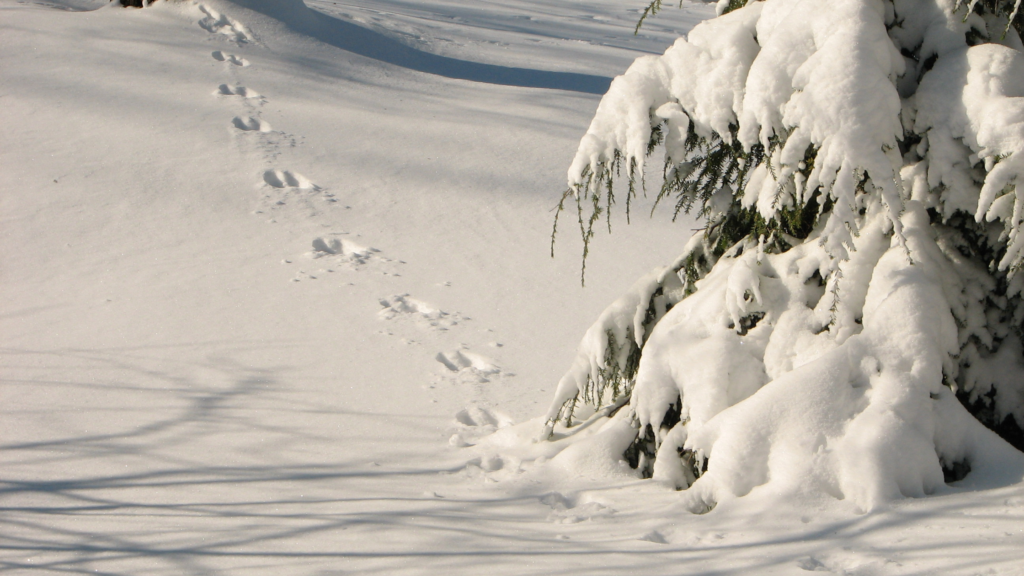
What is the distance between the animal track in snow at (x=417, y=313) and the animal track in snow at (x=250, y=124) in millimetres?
2988

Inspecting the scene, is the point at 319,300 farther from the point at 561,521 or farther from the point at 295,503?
the point at 561,521

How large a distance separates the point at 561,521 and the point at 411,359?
1.68m

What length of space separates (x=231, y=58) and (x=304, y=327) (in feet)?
17.1

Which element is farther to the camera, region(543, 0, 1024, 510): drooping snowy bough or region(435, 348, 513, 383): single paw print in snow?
region(435, 348, 513, 383): single paw print in snow

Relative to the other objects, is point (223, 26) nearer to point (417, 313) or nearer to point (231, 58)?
point (231, 58)

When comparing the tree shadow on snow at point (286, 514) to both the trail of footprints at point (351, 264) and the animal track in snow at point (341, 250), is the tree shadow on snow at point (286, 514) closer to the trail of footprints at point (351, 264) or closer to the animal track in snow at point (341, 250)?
the trail of footprints at point (351, 264)

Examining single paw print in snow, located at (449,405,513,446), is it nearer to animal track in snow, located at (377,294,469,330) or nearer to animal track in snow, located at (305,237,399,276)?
animal track in snow, located at (377,294,469,330)

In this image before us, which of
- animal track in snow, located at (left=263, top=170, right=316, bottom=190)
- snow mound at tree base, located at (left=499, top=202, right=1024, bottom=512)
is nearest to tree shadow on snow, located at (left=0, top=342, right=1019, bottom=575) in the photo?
snow mound at tree base, located at (left=499, top=202, right=1024, bottom=512)

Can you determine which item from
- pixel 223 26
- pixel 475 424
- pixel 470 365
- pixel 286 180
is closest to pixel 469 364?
pixel 470 365

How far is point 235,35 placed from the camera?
28.6ft

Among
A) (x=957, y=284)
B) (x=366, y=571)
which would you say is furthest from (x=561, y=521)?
(x=957, y=284)

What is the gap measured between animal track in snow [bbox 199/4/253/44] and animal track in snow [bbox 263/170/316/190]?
349 centimetres

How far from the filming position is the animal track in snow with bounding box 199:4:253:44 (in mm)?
8672

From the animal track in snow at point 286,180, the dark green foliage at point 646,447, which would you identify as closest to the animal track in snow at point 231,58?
the animal track in snow at point 286,180
